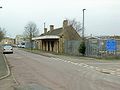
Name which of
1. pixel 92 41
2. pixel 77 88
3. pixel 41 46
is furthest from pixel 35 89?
pixel 41 46

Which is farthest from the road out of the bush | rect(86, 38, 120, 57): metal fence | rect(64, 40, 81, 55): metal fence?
rect(64, 40, 81, 55): metal fence

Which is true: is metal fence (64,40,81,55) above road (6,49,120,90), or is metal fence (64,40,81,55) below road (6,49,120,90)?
above

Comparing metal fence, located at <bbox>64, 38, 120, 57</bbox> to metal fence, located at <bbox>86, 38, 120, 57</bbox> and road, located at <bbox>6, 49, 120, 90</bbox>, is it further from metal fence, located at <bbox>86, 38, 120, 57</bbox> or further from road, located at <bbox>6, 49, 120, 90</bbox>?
road, located at <bbox>6, 49, 120, 90</bbox>

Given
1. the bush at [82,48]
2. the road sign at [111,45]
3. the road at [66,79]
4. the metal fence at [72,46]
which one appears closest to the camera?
the road at [66,79]

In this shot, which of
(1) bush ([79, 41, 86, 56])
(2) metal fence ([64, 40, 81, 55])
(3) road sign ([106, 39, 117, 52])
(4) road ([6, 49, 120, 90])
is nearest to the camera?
(4) road ([6, 49, 120, 90])

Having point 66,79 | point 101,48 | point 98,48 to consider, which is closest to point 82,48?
point 98,48

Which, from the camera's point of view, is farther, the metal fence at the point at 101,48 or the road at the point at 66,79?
the metal fence at the point at 101,48

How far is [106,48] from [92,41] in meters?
3.32

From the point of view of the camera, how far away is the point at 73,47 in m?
55.8

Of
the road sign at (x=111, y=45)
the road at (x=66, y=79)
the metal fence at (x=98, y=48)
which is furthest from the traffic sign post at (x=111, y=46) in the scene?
the road at (x=66, y=79)

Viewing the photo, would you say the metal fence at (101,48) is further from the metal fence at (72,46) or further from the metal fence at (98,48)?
the metal fence at (72,46)

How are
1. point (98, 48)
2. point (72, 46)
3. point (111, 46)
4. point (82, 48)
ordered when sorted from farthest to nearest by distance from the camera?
point (72, 46) < point (82, 48) < point (98, 48) < point (111, 46)

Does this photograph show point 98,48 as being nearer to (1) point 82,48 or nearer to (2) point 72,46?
(1) point 82,48

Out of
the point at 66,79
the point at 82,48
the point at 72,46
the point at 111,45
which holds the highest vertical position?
the point at 111,45
